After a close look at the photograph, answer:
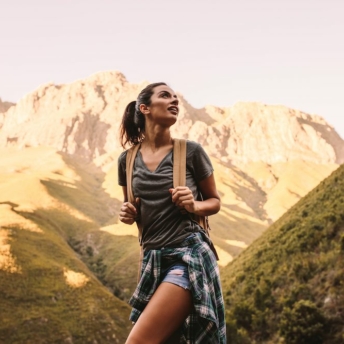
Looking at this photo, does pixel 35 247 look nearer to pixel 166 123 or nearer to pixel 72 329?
pixel 72 329

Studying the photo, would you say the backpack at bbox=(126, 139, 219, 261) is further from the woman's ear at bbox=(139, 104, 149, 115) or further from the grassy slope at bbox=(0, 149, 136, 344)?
the grassy slope at bbox=(0, 149, 136, 344)

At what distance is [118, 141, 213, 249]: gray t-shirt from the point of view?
11.7ft

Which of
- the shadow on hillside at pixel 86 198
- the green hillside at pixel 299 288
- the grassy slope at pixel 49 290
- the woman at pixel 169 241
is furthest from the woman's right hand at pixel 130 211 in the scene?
the shadow on hillside at pixel 86 198

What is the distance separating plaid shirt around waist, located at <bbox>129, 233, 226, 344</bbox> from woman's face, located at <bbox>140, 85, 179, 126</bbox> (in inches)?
46.1

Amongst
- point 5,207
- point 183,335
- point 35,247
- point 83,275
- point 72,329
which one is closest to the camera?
point 183,335

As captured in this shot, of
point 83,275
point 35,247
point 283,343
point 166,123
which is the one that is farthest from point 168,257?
point 35,247

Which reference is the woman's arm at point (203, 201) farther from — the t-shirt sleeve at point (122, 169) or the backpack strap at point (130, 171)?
the t-shirt sleeve at point (122, 169)

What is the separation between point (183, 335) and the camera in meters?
3.40

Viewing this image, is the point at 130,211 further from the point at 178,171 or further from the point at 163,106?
the point at 163,106

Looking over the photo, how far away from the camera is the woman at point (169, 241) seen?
10.5 ft

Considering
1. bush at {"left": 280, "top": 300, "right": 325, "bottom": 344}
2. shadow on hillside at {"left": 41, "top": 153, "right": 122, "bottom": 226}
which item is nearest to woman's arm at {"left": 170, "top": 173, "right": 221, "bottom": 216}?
bush at {"left": 280, "top": 300, "right": 325, "bottom": 344}

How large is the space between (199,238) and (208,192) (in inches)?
20.2

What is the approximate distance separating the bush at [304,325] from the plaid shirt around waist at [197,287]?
16.9 metres

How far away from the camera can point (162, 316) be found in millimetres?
3139
